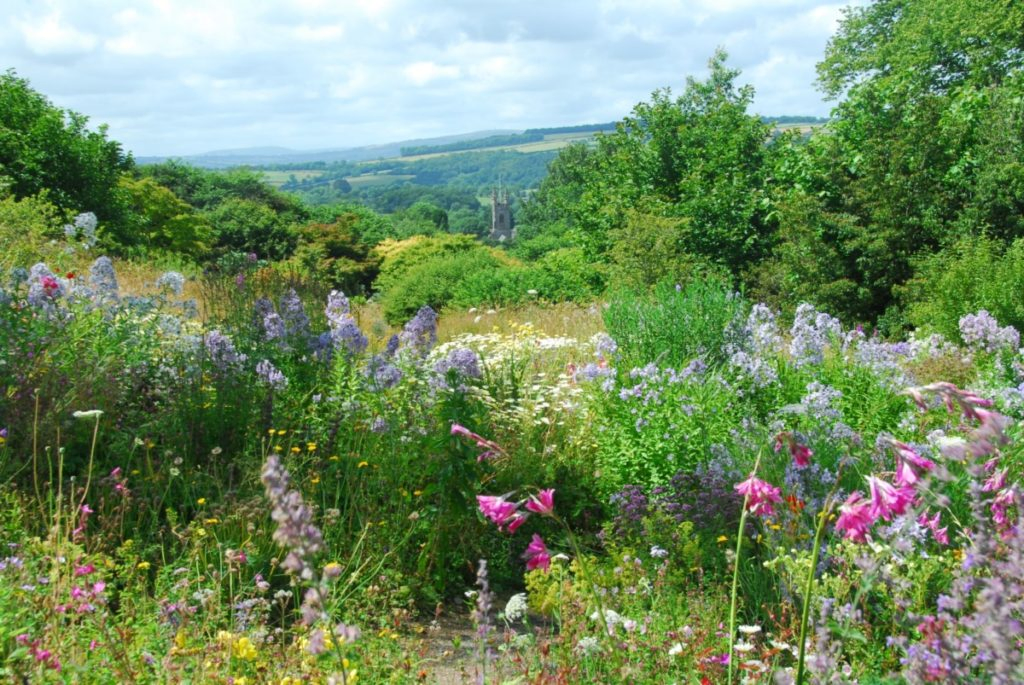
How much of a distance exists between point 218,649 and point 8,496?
1816 mm

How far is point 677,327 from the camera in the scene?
7.09m

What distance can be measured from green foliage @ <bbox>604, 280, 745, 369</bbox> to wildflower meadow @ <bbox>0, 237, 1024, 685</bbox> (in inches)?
1.0

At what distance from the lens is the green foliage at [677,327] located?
7.03 m

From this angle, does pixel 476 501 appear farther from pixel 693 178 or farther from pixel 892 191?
pixel 693 178

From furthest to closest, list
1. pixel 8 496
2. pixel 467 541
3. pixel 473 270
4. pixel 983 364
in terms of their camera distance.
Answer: pixel 473 270
pixel 983 364
pixel 467 541
pixel 8 496

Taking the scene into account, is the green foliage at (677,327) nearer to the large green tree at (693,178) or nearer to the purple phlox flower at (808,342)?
the purple phlox flower at (808,342)

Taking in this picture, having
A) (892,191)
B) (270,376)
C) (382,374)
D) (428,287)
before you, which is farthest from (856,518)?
(428,287)

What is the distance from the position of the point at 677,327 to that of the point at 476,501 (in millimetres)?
3126

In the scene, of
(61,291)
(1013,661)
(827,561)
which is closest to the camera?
(1013,661)

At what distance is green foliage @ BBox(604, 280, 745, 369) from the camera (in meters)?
7.03

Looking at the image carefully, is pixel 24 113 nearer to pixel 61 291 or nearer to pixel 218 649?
pixel 61 291

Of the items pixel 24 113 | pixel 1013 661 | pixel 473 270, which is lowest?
pixel 473 270

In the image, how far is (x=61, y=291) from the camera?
18.1 ft

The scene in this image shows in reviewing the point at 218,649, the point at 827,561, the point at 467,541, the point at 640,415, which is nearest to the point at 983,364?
the point at 640,415
